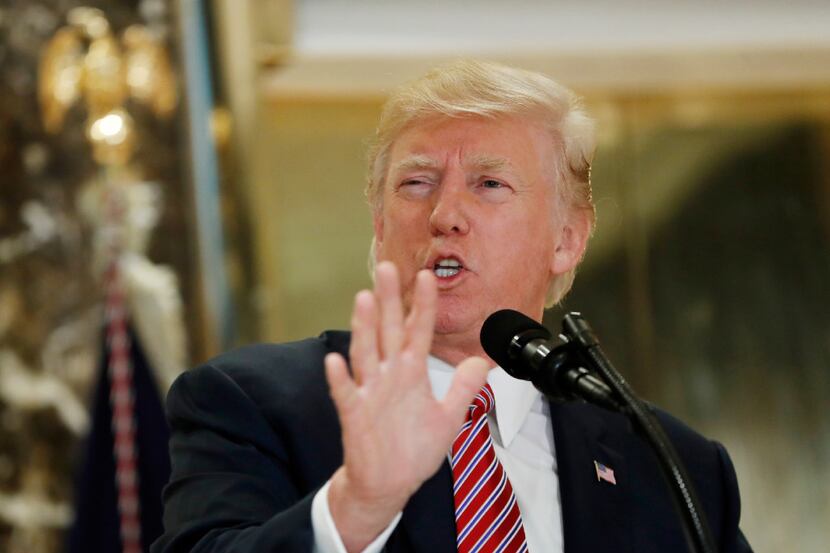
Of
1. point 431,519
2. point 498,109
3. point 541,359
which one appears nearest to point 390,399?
point 541,359

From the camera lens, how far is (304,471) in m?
2.10

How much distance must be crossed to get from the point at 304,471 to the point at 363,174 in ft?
13.3

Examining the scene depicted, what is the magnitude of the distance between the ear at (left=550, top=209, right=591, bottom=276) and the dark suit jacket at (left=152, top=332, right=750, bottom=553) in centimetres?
31

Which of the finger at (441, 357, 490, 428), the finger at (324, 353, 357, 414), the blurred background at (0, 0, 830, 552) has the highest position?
the finger at (324, 353, 357, 414)

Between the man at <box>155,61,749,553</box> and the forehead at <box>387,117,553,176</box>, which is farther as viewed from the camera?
the forehead at <box>387,117,553,176</box>

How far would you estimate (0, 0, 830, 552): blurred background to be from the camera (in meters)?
5.19

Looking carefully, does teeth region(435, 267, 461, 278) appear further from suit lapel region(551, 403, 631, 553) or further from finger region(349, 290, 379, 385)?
finger region(349, 290, 379, 385)

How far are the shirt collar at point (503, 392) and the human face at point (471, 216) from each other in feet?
0.18

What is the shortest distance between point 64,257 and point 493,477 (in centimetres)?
338

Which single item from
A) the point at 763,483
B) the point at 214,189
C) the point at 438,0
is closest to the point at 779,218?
the point at 763,483

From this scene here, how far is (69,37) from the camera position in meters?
5.20

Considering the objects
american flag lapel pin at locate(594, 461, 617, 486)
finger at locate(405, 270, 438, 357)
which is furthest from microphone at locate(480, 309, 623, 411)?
american flag lapel pin at locate(594, 461, 617, 486)

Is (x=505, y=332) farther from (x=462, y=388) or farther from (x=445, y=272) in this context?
(x=445, y=272)

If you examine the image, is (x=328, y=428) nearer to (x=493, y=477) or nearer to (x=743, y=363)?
(x=493, y=477)
